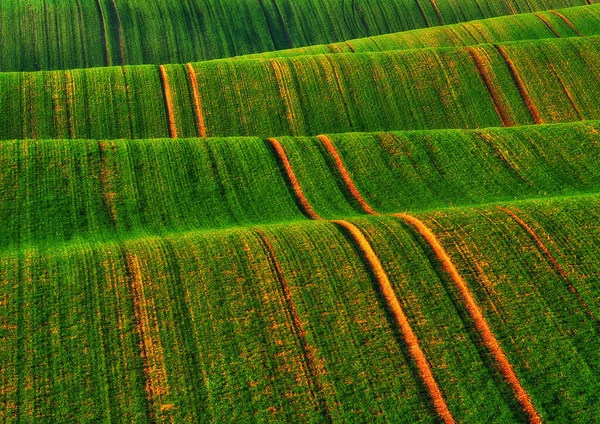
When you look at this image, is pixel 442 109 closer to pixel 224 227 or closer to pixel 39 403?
pixel 224 227

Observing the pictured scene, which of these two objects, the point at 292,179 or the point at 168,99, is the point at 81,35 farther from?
the point at 292,179

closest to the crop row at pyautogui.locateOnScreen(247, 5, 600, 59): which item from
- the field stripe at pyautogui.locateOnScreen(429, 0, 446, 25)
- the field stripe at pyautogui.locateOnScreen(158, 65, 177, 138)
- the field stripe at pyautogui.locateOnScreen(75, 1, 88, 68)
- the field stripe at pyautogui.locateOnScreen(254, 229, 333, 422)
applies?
the field stripe at pyautogui.locateOnScreen(429, 0, 446, 25)

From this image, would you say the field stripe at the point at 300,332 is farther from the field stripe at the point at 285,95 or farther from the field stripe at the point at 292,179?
the field stripe at the point at 285,95

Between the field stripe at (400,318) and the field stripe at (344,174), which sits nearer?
the field stripe at (400,318)

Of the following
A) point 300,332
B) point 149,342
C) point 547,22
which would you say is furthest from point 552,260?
point 547,22

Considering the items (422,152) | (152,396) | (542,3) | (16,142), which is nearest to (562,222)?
(422,152)

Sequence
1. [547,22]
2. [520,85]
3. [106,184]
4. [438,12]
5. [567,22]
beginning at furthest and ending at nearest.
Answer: [438,12] → [547,22] → [567,22] → [520,85] → [106,184]

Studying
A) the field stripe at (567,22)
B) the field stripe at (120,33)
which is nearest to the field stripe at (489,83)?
the field stripe at (567,22)
